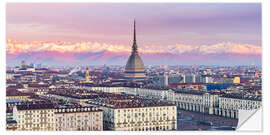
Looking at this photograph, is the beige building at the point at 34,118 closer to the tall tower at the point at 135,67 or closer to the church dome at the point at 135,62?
the tall tower at the point at 135,67

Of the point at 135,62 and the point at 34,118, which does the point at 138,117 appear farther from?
the point at 135,62

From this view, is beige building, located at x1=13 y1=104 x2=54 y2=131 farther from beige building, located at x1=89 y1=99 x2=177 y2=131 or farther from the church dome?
the church dome

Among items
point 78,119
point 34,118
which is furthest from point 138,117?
point 34,118

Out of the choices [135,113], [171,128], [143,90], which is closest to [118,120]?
[135,113]

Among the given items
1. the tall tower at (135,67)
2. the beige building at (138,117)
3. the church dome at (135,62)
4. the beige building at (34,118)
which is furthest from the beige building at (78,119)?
the church dome at (135,62)

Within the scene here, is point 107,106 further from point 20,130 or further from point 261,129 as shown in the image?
point 261,129

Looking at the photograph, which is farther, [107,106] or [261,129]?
[107,106]
